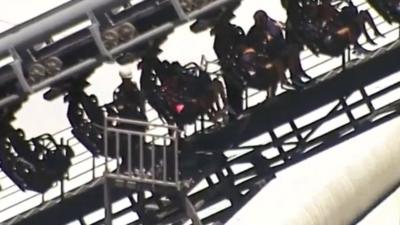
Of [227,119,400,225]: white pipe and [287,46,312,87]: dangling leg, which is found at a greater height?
[287,46,312,87]: dangling leg

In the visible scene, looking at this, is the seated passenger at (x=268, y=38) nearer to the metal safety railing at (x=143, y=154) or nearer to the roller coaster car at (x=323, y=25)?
the roller coaster car at (x=323, y=25)

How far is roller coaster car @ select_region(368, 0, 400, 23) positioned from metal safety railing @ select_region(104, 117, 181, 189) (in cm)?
132

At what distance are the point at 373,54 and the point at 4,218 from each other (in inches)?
88.8

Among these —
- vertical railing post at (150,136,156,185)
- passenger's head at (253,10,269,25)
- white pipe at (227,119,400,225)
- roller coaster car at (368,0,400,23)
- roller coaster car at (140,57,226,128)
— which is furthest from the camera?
white pipe at (227,119,400,225)

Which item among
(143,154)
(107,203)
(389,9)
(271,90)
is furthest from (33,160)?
(389,9)

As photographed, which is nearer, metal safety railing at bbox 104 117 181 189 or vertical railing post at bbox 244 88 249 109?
metal safety railing at bbox 104 117 181 189

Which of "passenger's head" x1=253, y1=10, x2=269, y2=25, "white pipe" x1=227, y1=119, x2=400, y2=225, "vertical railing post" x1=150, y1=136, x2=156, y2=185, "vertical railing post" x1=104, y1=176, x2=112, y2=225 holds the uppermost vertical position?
"passenger's head" x1=253, y1=10, x2=269, y2=25

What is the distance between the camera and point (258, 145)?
873 cm

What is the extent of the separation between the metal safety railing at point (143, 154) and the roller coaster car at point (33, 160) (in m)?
0.53

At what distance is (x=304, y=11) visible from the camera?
8297 millimetres

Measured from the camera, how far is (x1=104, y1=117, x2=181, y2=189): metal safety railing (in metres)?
7.78

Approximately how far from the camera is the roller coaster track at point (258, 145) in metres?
8.38

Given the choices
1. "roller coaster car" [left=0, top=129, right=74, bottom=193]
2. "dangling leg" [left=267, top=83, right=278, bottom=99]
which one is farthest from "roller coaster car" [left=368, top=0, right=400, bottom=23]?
"roller coaster car" [left=0, top=129, right=74, bottom=193]

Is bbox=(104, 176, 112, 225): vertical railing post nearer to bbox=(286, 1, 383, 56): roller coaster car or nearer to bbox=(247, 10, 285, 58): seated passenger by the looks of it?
bbox=(247, 10, 285, 58): seated passenger
